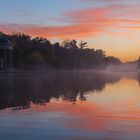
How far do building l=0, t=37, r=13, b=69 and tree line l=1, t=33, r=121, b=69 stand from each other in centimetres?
409

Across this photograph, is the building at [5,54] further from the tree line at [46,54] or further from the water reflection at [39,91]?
the water reflection at [39,91]

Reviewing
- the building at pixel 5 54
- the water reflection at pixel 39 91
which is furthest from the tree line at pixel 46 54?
the water reflection at pixel 39 91

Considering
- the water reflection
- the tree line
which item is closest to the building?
the tree line

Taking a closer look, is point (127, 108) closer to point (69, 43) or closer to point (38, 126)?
point (38, 126)

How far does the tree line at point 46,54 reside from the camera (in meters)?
113

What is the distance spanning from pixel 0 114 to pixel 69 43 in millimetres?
151015

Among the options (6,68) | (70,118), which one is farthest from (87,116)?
(6,68)

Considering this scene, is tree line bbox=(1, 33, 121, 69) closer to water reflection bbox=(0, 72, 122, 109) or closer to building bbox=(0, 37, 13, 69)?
building bbox=(0, 37, 13, 69)

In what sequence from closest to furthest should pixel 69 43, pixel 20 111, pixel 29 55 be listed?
pixel 20 111 < pixel 29 55 < pixel 69 43

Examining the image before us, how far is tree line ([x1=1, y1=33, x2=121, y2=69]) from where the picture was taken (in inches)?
4461

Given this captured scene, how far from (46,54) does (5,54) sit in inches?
1187

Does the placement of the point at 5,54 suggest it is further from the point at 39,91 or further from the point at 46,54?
the point at 39,91

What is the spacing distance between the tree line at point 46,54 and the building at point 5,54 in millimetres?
4087

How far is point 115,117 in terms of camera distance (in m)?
15.8
